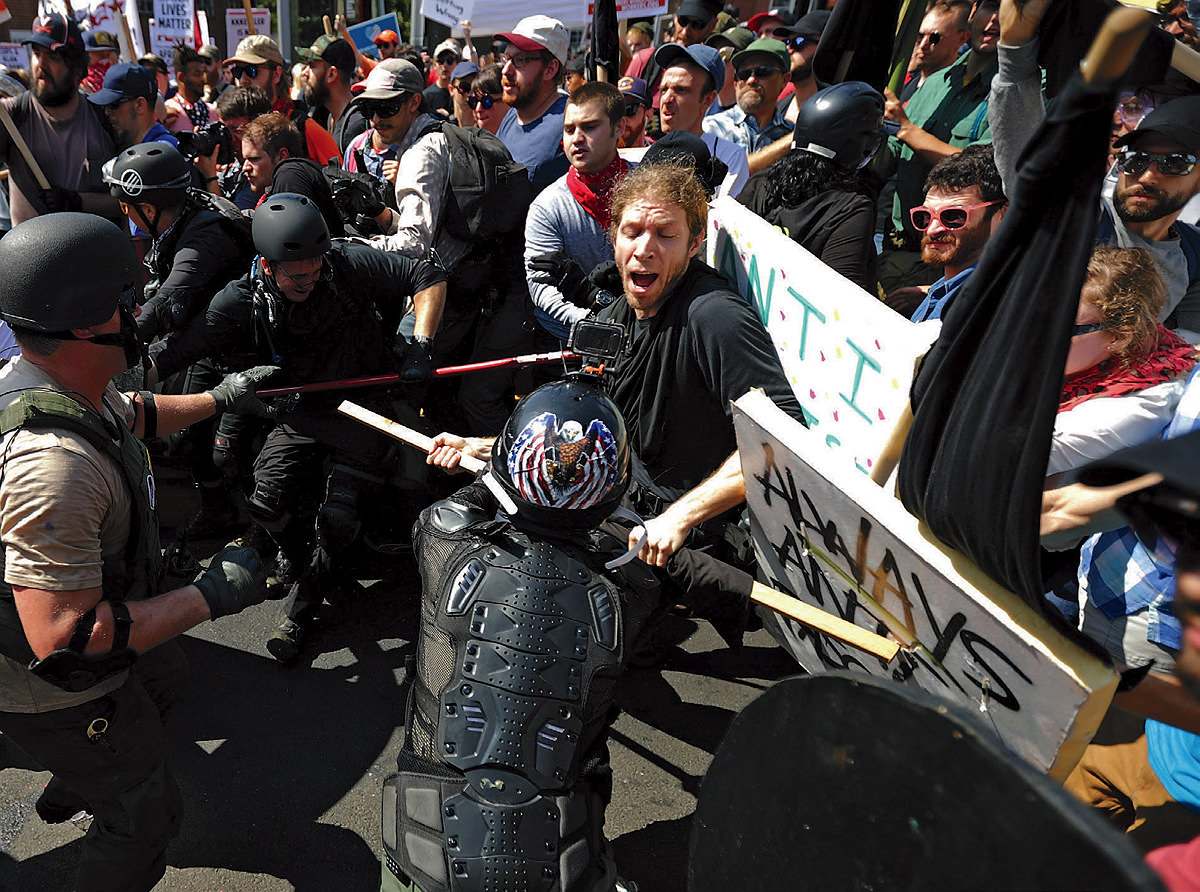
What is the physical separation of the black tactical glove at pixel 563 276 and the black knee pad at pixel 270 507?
1.54 m

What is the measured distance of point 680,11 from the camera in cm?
708

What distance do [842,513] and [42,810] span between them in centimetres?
284

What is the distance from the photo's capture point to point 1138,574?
1.98 metres

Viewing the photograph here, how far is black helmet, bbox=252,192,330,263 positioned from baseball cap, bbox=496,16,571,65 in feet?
7.07

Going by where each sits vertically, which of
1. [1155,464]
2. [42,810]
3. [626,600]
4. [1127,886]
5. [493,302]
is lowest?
[42,810]

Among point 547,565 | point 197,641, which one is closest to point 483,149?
point 197,641

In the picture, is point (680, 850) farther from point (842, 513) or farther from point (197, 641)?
point (197, 641)

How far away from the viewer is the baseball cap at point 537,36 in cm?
489

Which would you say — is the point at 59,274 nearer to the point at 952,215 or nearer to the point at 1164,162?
the point at 952,215

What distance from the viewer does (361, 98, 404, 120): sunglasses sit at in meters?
4.87

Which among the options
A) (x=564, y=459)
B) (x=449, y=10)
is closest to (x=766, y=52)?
(x=564, y=459)

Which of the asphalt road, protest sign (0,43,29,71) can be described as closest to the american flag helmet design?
the asphalt road

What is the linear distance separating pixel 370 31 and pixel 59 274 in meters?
10.5

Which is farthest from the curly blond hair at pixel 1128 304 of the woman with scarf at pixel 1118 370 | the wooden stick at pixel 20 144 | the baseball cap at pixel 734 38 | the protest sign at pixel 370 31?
the protest sign at pixel 370 31
